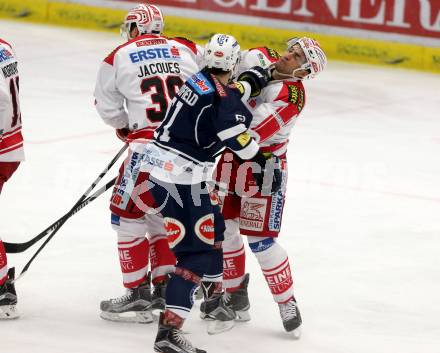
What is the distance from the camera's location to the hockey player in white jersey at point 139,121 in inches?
226

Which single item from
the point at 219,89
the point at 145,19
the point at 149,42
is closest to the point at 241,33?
the point at 145,19

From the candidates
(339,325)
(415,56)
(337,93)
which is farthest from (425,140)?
(339,325)

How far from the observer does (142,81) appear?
5758mm

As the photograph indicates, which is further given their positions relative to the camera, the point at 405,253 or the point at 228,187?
the point at 405,253

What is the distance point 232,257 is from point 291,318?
1.69 ft

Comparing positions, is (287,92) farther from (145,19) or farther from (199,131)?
(145,19)

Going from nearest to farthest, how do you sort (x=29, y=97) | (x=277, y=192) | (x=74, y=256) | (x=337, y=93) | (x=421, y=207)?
(x=277, y=192) → (x=74, y=256) → (x=421, y=207) → (x=29, y=97) → (x=337, y=93)

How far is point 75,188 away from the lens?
8438 millimetres

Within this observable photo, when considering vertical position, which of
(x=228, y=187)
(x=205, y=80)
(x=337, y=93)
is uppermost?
(x=205, y=80)

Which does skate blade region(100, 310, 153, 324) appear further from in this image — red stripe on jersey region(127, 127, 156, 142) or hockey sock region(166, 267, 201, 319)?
red stripe on jersey region(127, 127, 156, 142)

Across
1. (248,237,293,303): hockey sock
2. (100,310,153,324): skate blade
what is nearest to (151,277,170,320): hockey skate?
(100,310,153,324): skate blade

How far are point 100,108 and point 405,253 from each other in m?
2.41

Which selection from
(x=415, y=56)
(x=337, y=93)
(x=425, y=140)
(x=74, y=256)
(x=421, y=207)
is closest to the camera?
(x=74, y=256)

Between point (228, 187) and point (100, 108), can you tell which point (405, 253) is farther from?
point (100, 108)
